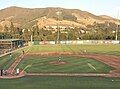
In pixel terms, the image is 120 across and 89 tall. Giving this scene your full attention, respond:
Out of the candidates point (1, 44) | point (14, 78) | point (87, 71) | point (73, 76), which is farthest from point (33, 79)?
point (1, 44)

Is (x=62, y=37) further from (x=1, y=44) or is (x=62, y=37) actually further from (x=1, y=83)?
(x=1, y=83)

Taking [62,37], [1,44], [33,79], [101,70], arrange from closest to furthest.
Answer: [33,79]
[101,70]
[1,44]
[62,37]

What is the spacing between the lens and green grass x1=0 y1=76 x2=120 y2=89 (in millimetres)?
30750

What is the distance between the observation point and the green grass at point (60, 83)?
30.8 m

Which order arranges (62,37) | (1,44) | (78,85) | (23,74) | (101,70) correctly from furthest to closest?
(62,37), (1,44), (101,70), (23,74), (78,85)

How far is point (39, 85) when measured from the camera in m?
31.8

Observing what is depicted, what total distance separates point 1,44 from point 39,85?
249 feet

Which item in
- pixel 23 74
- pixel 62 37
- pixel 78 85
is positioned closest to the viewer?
pixel 78 85

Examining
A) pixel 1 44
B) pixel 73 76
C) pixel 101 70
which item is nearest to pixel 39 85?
pixel 73 76

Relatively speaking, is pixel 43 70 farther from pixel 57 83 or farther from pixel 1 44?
pixel 1 44

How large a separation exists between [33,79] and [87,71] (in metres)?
9.64

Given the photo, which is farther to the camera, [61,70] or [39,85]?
[61,70]

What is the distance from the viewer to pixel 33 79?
116 ft

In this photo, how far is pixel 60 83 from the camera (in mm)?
32625
